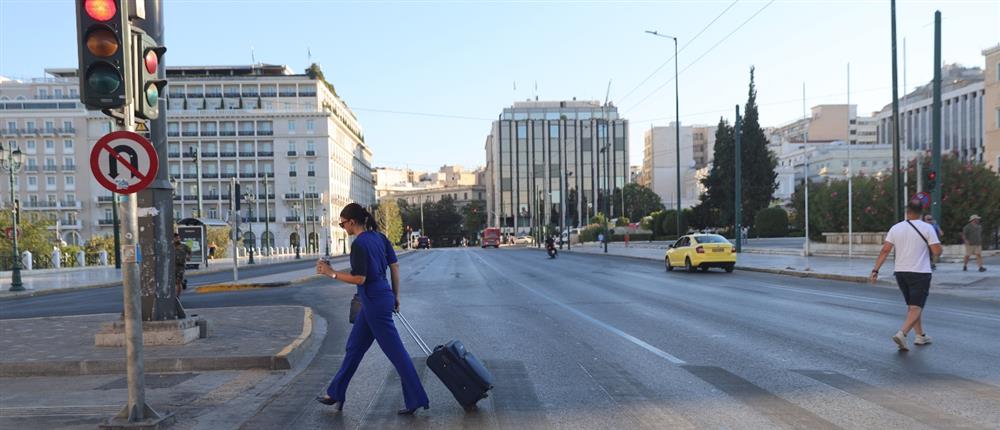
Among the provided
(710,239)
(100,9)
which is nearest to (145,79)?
(100,9)

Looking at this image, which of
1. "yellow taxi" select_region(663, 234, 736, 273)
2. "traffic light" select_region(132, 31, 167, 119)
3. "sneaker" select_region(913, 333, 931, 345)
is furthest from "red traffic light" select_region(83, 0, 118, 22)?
"yellow taxi" select_region(663, 234, 736, 273)

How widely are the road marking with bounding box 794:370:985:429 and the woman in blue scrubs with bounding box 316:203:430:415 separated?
3.75 m

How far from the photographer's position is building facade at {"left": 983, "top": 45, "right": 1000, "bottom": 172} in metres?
63.5

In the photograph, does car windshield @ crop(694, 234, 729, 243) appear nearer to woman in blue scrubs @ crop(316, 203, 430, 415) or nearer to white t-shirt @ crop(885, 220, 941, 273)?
white t-shirt @ crop(885, 220, 941, 273)

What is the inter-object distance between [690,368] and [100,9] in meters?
6.35

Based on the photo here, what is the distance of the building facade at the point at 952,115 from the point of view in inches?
3910

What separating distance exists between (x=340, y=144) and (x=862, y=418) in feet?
365

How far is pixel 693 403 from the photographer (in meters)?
6.15

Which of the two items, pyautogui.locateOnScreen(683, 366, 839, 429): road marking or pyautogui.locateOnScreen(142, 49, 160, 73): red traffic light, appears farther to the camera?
pyautogui.locateOnScreen(142, 49, 160, 73): red traffic light

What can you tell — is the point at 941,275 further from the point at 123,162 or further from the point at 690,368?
the point at 123,162

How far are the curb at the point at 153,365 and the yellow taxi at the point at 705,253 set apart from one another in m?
20.5

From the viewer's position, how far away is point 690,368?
7.70 meters

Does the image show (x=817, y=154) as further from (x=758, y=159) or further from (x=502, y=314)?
(x=502, y=314)

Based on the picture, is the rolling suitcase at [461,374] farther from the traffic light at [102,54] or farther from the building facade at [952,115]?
the building facade at [952,115]
